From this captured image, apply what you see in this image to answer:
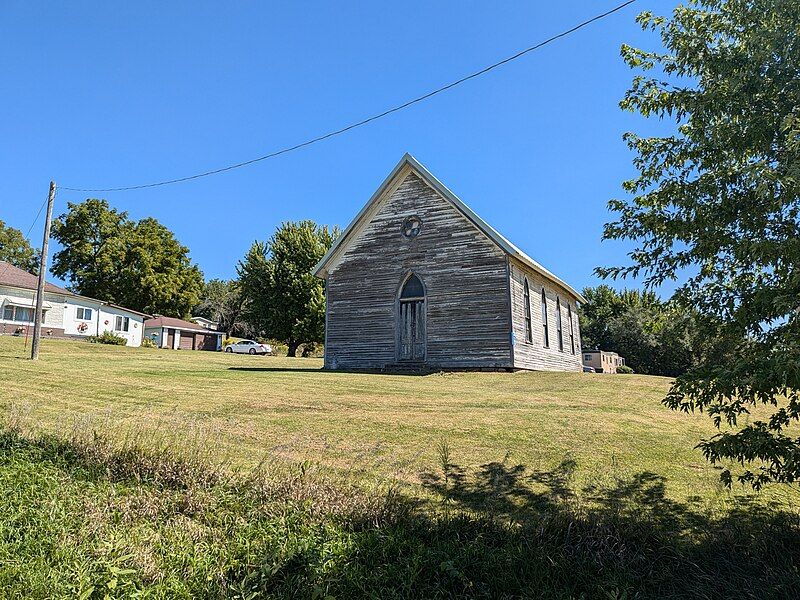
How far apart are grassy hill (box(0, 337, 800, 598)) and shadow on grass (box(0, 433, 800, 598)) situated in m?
0.02

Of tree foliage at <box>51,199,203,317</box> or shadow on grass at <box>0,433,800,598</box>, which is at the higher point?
tree foliage at <box>51,199,203,317</box>

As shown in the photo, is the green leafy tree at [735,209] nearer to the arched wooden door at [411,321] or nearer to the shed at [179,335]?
the arched wooden door at [411,321]

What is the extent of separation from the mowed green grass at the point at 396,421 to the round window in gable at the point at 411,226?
8.02 metres

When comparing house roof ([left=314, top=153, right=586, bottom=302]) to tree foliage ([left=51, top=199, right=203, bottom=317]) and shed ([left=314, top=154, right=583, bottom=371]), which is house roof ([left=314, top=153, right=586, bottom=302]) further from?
tree foliage ([left=51, top=199, right=203, bottom=317])

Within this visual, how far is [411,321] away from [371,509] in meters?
15.7

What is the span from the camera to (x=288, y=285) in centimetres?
4262

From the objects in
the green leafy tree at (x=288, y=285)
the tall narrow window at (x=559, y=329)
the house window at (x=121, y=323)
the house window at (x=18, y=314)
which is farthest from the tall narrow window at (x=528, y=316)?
the house window at (x=121, y=323)

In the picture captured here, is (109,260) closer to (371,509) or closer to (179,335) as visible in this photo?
(179,335)

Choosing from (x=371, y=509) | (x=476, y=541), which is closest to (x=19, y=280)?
(x=371, y=509)

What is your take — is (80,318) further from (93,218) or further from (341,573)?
(341,573)

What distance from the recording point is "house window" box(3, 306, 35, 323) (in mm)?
39969

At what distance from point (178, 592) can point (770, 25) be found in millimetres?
6665

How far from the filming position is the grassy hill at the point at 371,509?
4070 mm

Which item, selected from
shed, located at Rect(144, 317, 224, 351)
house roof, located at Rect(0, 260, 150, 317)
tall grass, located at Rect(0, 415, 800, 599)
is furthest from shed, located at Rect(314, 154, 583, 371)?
shed, located at Rect(144, 317, 224, 351)
